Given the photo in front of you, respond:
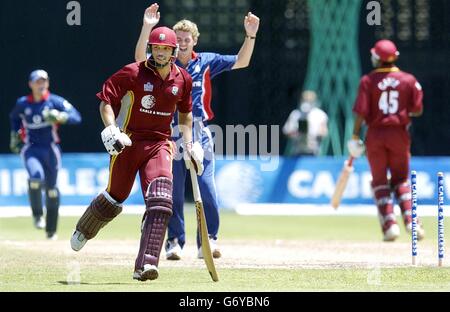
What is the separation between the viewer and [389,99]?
16.7 metres

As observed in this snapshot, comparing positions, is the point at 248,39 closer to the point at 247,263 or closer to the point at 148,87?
the point at 247,263

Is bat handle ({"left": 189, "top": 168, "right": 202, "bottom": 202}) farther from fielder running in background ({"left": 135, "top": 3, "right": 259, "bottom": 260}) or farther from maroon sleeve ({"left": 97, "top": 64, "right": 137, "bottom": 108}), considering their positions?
fielder running in background ({"left": 135, "top": 3, "right": 259, "bottom": 260})

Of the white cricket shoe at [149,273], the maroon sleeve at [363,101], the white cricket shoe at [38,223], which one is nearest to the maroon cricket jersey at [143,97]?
the white cricket shoe at [149,273]

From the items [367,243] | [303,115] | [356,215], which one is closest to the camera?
[367,243]

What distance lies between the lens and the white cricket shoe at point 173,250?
45.6 feet

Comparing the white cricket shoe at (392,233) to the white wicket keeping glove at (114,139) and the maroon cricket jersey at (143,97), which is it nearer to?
the maroon cricket jersey at (143,97)

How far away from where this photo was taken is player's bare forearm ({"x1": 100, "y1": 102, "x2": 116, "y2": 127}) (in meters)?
11.6

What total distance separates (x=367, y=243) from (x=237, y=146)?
735 cm

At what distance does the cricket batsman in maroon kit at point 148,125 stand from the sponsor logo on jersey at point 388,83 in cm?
515

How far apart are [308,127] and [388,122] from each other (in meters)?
9.07

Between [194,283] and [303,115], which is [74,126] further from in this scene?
[194,283]

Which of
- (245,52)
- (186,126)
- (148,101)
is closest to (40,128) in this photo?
(245,52)

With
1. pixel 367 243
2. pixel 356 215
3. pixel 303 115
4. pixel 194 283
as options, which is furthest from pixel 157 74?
pixel 303 115

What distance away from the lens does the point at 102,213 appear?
12.0 metres
